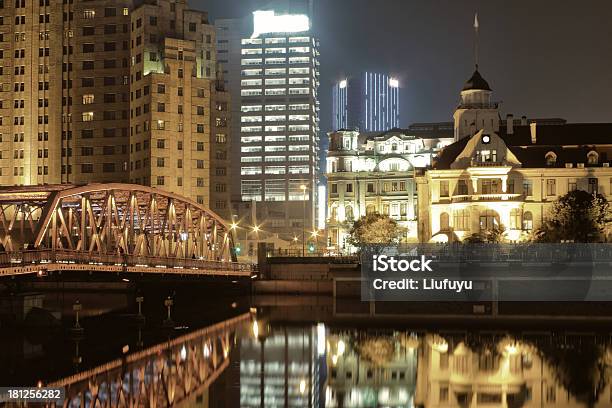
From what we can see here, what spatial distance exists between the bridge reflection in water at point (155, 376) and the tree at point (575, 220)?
42.8m

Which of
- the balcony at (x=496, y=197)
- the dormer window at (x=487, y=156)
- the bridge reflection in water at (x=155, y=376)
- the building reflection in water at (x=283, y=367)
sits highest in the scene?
the dormer window at (x=487, y=156)

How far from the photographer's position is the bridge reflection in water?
4409 centimetres

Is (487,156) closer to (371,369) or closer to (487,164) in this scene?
(487,164)

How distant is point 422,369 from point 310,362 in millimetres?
6912

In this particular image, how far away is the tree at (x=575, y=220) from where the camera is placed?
9562 centimetres

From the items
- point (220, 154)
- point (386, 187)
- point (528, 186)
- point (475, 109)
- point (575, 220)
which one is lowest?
point (575, 220)

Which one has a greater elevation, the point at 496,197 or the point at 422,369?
the point at 496,197

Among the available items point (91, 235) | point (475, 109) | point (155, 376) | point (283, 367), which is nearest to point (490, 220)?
point (475, 109)

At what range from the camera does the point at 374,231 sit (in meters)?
120

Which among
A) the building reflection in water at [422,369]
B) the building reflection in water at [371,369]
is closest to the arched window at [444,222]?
the building reflection in water at [422,369]

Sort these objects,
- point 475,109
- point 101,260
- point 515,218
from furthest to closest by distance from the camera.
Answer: point 475,109
point 515,218
point 101,260

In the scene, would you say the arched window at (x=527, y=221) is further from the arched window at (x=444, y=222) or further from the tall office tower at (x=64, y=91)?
the tall office tower at (x=64, y=91)

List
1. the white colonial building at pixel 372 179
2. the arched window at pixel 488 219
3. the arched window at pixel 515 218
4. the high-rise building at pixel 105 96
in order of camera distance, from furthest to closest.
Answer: the high-rise building at pixel 105 96, the white colonial building at pixel 372 179, the arched window at pixel 515 218, the arched window at pixel 488 219

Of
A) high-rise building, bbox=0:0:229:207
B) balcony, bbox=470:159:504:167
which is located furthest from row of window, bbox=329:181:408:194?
balcony, bbox=470:159:504:167
